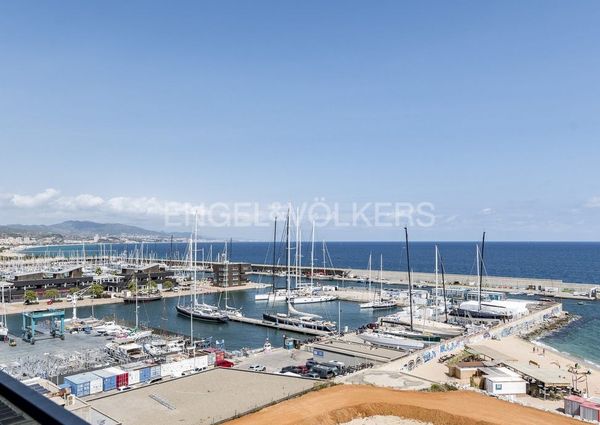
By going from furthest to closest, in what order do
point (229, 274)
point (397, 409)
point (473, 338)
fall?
point (229, 274) → point (473, 338) → point (397, 409)

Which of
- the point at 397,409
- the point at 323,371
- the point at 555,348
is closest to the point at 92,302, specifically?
the point at 323,371

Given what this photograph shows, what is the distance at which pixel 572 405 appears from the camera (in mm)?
22188

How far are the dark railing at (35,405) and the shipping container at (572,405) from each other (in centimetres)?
2524

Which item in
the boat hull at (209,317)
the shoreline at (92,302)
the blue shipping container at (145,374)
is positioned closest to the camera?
the blue shipping container at (145,374)

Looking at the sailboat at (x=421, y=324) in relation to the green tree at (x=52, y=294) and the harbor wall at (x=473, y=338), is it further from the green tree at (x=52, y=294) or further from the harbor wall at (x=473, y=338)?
the green tree at (x=52, y=294)

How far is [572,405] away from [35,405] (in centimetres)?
2548

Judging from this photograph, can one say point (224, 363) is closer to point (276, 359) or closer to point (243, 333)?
point (276, 359)

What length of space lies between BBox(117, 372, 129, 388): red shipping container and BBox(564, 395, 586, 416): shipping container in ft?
76.1

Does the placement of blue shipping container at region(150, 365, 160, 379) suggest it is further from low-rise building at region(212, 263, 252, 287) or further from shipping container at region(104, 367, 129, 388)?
low-rise building at region(212, 263, 252, 287)

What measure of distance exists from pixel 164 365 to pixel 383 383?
13309mm

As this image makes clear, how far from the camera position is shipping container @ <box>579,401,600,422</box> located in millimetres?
21375

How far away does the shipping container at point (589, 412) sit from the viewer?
21.4m

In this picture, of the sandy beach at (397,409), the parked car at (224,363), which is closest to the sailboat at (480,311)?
the sandy beach at (397,409)

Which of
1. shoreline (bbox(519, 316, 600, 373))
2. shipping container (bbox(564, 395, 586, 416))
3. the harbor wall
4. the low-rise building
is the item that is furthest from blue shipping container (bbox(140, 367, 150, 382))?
the low-rise building
